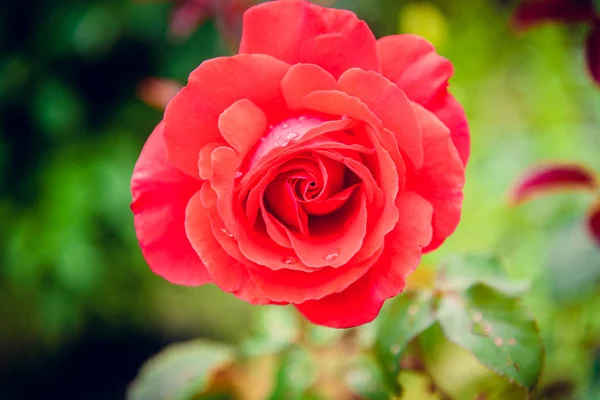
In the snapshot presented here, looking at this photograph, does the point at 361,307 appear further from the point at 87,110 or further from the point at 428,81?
the point at 87,110

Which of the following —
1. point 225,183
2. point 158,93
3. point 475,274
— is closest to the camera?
point 225,183

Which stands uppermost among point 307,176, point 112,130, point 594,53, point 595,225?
point 307,176

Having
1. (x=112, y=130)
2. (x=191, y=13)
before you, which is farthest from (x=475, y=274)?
(x=112, y=130)

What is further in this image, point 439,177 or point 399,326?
point 399,326

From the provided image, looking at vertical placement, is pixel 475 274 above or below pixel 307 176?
below

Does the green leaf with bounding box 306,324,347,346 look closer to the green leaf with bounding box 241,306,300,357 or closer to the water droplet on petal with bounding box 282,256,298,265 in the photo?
the green leaf with bounding box 241,306,300,357

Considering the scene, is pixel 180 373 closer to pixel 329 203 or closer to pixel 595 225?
pixel 329 203

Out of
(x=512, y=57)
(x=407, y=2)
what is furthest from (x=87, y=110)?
(x=512, y=57)
